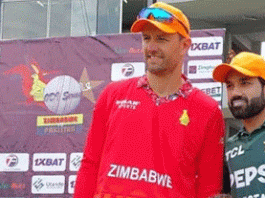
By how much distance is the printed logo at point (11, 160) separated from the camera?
11.5 m

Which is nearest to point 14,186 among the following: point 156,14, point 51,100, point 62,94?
point 51,100

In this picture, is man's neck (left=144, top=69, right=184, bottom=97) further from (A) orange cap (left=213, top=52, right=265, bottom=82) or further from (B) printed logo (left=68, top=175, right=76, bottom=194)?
(B) printed logo (left=68, top=175, right=76, bottom=194)

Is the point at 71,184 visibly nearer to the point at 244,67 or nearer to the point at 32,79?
the point at 32,79

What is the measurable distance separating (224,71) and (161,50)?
45 cm

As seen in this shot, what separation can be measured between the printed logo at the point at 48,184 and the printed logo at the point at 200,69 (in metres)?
2.93

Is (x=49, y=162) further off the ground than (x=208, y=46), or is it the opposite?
(x=208, y=46)

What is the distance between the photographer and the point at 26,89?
38.7ft

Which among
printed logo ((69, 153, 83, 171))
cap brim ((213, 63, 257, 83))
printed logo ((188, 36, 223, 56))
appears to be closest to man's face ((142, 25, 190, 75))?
cap brim ((213, 63, 257, 83))

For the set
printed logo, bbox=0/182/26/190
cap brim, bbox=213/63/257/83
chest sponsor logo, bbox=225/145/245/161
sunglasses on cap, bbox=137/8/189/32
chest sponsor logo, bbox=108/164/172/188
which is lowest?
printed logo, bbox=0/182/26/190

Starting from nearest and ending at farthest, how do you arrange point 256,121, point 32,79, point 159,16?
A: point 159,16
point 256,121
point 32,79

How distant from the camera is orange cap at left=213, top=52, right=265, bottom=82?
10.0 ft

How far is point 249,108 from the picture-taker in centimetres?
299

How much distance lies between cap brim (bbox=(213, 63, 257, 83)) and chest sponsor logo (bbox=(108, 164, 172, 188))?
2.15 feet

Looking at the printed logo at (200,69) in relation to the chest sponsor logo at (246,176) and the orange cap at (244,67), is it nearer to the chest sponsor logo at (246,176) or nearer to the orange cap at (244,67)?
the orange cap at (244,67)
